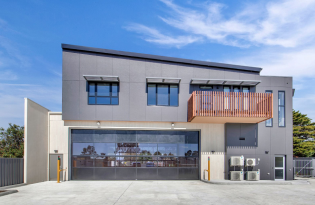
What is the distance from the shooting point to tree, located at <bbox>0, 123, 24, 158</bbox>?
2485 cm

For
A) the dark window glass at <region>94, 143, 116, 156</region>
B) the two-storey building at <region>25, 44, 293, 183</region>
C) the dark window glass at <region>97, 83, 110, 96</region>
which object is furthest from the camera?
the dark window glass at <region>94, 143, 116, 156</region>

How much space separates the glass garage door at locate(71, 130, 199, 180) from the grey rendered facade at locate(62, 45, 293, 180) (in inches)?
49.6

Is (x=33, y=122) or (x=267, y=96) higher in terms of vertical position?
(x=267, y=96)

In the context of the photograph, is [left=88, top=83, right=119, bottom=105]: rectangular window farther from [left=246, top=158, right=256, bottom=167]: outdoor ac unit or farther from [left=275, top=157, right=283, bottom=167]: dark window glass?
[left=275, top=157, right=283, bottom=167]: dark window glass

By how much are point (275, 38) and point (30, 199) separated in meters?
15.8

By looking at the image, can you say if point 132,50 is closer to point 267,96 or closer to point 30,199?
point 267,96

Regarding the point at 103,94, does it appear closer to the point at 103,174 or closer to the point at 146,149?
the point at 146,149

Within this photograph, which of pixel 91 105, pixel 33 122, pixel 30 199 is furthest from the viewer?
pixel 91 105

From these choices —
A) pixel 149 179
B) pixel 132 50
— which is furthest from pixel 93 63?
pixel 149 179

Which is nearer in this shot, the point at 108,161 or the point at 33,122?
the point at 33,122

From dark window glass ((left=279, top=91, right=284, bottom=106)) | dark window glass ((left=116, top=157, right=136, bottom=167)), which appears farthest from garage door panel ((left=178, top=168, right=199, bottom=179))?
dark window glass ((left=279, top=91, right=284, bottom=106))

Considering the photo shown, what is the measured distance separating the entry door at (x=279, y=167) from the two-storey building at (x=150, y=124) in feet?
0.21

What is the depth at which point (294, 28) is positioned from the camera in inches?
547

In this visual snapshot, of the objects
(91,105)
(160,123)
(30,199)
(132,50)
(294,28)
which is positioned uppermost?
(294,28)
